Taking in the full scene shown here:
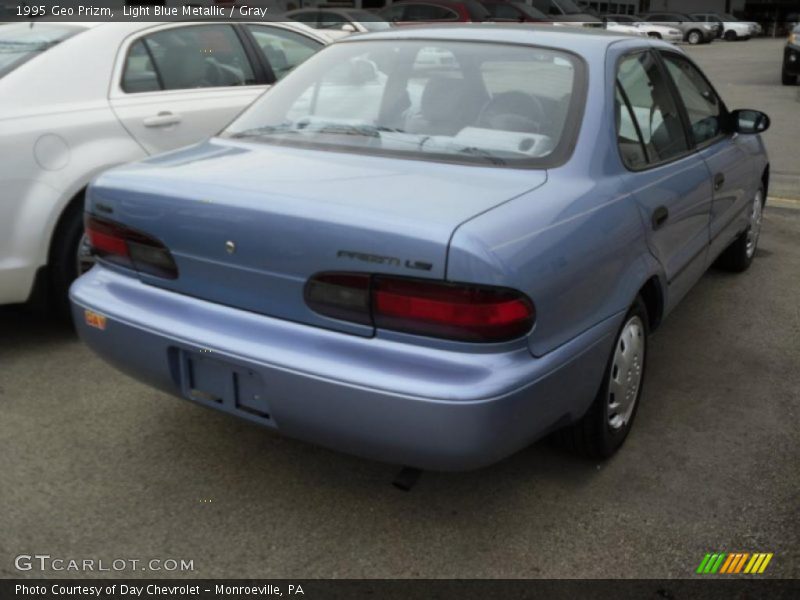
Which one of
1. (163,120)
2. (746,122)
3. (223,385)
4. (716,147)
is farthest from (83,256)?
(746,122)

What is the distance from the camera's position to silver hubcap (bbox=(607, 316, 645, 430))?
3.05 metres

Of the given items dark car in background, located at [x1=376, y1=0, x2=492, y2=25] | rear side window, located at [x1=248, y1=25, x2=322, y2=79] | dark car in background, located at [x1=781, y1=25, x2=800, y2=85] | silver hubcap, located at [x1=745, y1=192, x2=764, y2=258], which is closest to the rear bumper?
rear side window, located at [x1=248, y1=25, x2=322, y2=79]

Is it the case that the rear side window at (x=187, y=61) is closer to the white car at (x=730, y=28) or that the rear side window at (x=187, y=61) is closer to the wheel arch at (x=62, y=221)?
the wheel arch at (x=62, y=221)

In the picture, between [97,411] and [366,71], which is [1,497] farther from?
[366,71]

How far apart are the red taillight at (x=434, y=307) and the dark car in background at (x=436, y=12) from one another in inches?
732

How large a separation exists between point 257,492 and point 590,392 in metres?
1.17

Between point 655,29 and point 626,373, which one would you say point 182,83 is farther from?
point 655,29

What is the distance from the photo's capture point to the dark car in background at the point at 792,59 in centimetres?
1738

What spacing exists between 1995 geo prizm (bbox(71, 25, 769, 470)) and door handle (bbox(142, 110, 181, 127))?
1048mm

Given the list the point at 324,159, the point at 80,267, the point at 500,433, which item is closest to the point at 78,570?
the point at 500,433

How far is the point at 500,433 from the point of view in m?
2.37

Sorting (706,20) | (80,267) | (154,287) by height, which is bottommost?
(706,20)

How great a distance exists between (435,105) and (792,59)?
16.7 metres

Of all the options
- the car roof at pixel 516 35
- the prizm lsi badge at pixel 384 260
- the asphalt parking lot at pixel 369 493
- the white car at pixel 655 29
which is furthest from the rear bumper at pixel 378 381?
the white car at pixel 655 29
